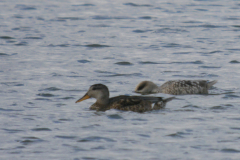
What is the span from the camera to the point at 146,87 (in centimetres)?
1347

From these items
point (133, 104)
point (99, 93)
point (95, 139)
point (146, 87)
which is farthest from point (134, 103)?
point (95, 139)

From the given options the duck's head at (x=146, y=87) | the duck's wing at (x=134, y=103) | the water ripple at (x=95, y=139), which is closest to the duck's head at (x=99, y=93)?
the duck's wing at (x=134, y=103)

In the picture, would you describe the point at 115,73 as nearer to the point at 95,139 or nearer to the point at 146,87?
the point at 146,87

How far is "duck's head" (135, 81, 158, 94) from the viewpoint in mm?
13375

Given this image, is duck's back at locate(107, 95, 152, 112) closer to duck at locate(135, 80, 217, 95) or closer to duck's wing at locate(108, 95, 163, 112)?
duck's wing at locate(108, 95, 163, 112)

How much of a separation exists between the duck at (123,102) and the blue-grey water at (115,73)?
245 mm

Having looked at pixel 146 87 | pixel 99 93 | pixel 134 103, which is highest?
pixel 99 93

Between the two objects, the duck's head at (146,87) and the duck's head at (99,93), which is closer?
the duck's head at (99,93)

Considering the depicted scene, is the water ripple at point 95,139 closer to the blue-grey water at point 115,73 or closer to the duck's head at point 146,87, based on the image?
the blue-grey water at point 115,73

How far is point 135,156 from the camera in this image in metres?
8.17

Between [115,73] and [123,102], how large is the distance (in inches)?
161

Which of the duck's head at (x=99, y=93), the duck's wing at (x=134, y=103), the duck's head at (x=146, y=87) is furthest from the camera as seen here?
the duck's head at (x=146, y=87)

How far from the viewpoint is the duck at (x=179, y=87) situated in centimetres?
1322

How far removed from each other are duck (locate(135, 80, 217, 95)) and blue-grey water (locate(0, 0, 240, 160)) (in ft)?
0.85
